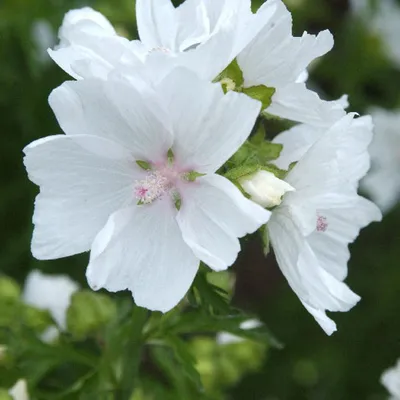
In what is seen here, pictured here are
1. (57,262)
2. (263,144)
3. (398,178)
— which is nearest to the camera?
(263,144)

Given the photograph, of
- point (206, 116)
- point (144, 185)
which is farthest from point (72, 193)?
point (206, 116)

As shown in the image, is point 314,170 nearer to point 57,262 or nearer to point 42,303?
point 42,303

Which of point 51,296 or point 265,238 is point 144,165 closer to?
point 265,238

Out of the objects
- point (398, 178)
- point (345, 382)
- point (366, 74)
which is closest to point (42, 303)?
point (345, 382)

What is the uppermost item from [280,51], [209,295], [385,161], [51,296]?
[280,51]

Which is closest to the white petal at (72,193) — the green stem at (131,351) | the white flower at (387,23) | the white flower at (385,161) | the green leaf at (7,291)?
the green stem at (131,351)

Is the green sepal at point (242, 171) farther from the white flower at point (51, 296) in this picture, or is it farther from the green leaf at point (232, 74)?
the white flower at point (51, 296)
